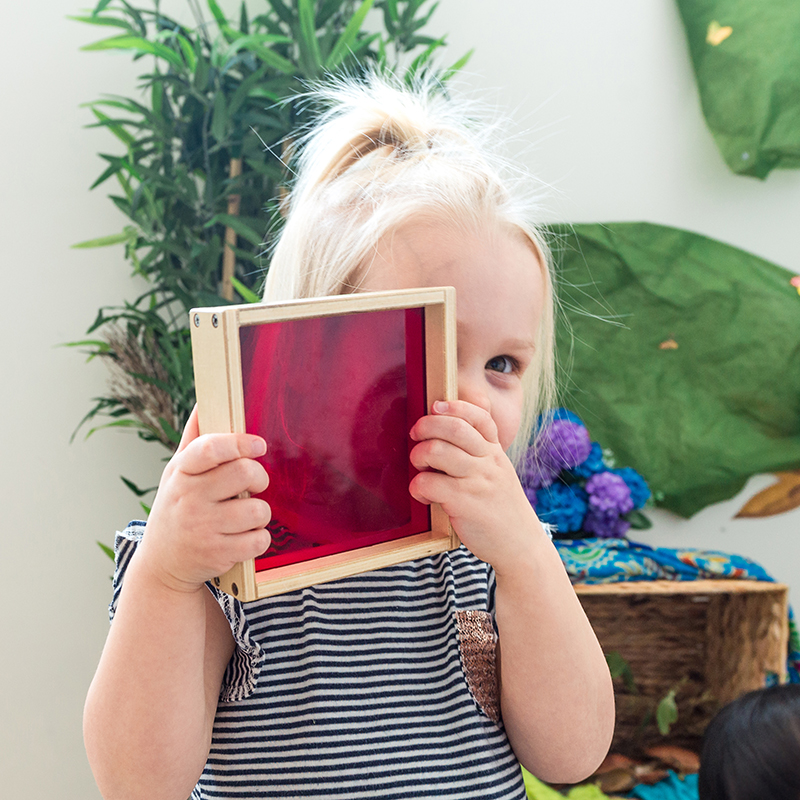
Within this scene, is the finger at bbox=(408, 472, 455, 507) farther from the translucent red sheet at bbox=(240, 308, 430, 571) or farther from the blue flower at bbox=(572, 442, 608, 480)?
the blue flower at bbox=(572, 442, 608, 480)

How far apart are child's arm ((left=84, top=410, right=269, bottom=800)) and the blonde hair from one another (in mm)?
171

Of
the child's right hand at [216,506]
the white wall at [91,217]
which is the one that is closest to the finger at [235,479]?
the child's right hand at [216,506]

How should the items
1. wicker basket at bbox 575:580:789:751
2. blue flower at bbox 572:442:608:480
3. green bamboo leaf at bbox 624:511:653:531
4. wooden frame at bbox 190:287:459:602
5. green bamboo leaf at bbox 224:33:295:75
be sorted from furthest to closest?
green bamboo leaf at bbox 624:511:653:531
blue flower at bbox 572:442:608:480
wicker basket at bbox 575:580:789:751
green bamboo leaf at bbox 224:33:295:75
wooden frame at bbox 190:287:459:602

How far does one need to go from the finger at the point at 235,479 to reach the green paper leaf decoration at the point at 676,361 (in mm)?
1177

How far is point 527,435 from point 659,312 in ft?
2.50

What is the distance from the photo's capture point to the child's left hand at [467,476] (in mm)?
432

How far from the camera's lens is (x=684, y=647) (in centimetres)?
128

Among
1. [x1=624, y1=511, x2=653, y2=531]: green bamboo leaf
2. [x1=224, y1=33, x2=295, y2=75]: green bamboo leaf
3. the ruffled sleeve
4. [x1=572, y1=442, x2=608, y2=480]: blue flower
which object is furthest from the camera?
[x1=624, y1=511, x2=653, y2=531]: green bamboo leaf

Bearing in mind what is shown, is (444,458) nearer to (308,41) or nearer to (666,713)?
(308,41)

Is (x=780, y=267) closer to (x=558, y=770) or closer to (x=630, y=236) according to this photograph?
(x=630, y=236)

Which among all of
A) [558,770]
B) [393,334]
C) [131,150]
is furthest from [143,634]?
[131,150]

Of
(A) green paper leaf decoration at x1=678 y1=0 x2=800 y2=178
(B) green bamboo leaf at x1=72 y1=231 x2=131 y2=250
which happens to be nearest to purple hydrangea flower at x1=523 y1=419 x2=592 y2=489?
(A) green paper leaf decoration at x1=678 y1=0 x2=800 y2=178

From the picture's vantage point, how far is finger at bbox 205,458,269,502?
37 cm

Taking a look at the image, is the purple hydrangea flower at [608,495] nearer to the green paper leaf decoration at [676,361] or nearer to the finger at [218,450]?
the green paper leaf decoration at [676,361]
